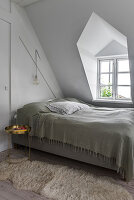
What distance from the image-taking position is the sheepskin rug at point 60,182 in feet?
6.07

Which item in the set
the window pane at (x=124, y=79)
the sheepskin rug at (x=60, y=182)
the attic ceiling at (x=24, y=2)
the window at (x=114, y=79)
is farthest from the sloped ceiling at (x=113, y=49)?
the sheepskin rug at (x=60, y=182)

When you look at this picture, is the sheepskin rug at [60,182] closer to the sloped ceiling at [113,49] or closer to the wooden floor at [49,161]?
the wooden floor at [49,161]

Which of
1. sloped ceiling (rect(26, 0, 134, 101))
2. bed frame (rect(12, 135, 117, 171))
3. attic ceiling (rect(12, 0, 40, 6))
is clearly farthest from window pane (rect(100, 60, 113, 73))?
bed frame (rect(12, 135, 117, 171))

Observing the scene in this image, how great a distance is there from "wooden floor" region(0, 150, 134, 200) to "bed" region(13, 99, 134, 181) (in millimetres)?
116

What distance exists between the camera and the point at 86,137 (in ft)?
7.59

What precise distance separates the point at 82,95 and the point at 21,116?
5.52 feet

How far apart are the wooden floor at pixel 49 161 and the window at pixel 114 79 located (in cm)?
199

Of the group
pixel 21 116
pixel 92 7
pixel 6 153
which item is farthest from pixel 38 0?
pixel 6 153

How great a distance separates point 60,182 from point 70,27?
2.44 meters

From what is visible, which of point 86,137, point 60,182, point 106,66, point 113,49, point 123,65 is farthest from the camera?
point 106,66

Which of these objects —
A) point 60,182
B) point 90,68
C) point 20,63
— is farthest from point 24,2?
point 60,182

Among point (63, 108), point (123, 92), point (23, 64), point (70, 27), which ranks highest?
point (70, 27)

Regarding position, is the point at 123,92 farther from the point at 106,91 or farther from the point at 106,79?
the point at 106,79

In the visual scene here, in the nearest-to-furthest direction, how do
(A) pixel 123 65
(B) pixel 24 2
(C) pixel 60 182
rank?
(C) pixel 60 182
(B) pixel 24 2
(A) pixel 123 65
